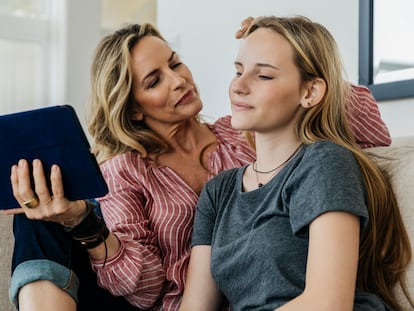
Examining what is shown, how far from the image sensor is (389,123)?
1.91 metres

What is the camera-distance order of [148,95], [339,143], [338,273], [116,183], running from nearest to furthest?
[338,273] < [339,143] < [116,183] < [148,95]

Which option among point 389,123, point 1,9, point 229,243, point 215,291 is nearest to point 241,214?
point 229,243

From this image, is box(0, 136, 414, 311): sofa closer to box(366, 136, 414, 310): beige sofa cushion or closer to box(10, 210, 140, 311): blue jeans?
box(366, 136, 414, 310): beige sofa cushion

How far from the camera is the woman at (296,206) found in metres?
1.11

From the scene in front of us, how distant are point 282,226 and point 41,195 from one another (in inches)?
18.7

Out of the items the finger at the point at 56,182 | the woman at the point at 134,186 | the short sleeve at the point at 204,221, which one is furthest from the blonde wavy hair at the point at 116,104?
the finger at the point at 56,182

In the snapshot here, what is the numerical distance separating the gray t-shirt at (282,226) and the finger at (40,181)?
1.17 ft

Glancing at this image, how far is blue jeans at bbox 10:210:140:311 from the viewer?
52.6 inches

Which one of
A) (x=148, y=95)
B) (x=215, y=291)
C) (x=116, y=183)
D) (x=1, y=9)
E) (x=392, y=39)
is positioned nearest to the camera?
(x=215, y=291)

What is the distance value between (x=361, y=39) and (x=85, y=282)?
1.08 metres

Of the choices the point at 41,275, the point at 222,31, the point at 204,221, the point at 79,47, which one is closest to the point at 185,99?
the point at 204,221

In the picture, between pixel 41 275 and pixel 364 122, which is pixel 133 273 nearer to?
pixel 41 275

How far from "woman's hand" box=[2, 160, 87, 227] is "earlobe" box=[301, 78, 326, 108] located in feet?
1.63

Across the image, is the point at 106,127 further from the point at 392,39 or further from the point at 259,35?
the point at 392,39
